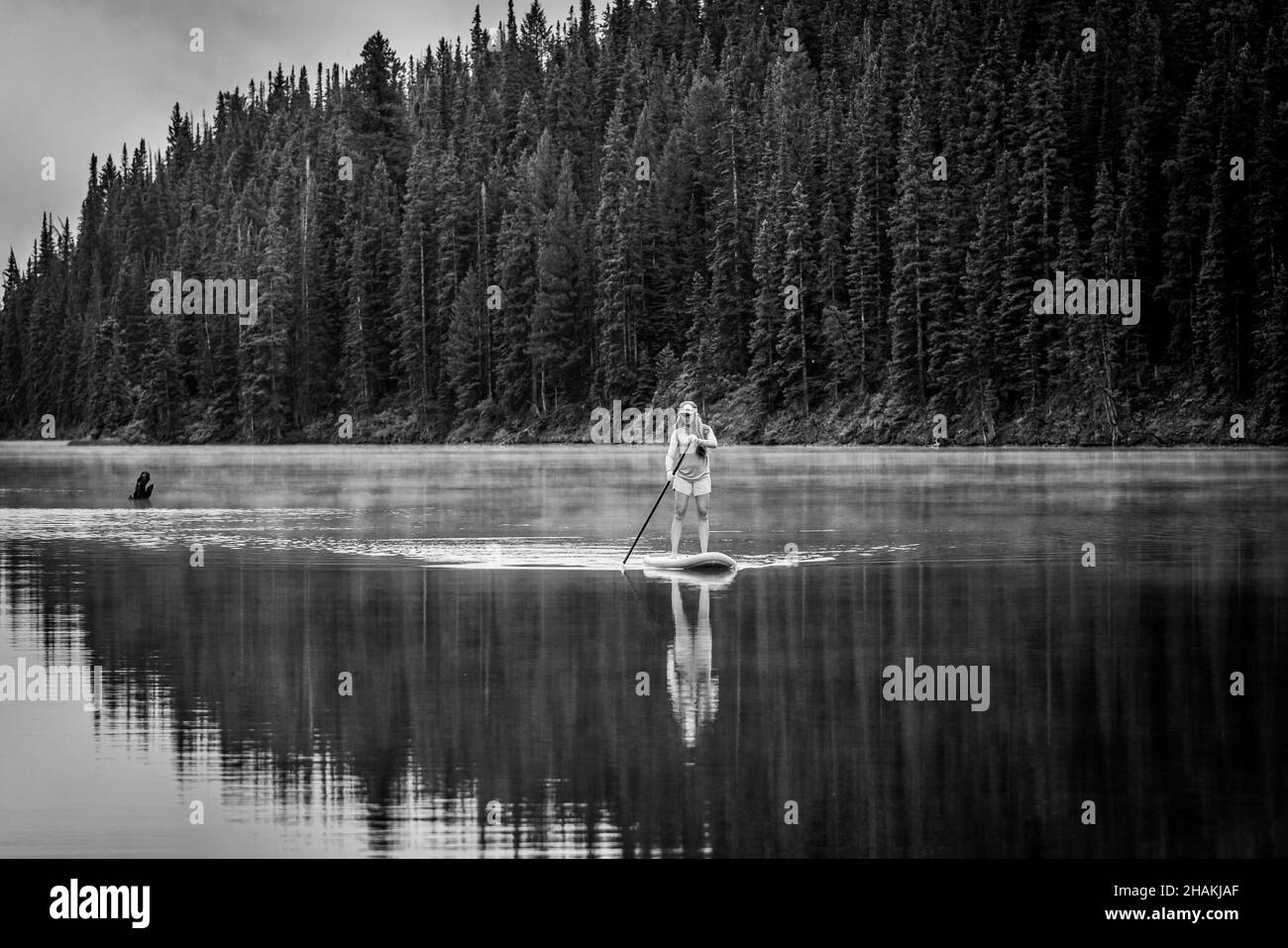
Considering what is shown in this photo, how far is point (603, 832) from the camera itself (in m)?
9.02

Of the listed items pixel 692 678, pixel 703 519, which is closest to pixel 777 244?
pixel 703 519

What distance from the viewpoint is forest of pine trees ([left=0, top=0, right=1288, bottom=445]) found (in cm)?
9300

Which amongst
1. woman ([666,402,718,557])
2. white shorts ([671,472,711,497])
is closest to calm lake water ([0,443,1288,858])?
woman ([666,402,718,557])

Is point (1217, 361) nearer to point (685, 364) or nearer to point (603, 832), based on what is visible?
point (685, 364)

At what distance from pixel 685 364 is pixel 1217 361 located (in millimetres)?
39778

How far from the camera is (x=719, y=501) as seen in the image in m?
42.8

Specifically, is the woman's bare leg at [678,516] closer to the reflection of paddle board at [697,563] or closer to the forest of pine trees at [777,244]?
the reflection of paddle board at [697,563]

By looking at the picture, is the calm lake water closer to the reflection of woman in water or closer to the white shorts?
the reflection of woman in water

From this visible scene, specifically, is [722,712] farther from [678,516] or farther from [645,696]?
[678,516]

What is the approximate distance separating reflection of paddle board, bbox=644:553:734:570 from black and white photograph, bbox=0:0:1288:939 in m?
0.08

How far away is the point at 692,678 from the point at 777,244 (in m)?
98.5

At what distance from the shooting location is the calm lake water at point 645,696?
362 inches

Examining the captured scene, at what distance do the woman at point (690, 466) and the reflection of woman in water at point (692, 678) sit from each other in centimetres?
542

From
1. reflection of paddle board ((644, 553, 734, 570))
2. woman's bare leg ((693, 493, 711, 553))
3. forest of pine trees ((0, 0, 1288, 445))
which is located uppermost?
forest of pine trees ((0, 0, 1288, 445))
